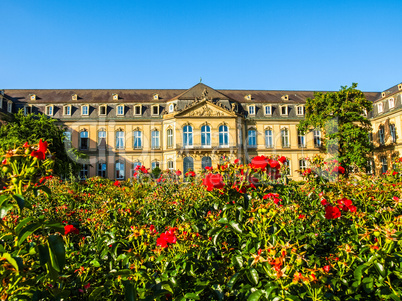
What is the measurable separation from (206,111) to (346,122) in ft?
44.0

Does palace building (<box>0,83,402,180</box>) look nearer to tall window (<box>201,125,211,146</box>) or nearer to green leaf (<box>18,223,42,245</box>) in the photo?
tall window (<box>201,125,211,146</box>)

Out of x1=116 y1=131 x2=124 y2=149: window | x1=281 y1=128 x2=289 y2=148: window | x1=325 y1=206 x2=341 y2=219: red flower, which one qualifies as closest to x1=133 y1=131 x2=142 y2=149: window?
x1=116 y1=131 x2=124 y2=149: window

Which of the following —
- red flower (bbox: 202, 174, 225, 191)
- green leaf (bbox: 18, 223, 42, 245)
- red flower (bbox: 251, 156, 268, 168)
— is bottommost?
green leaf (bbox: 18, 223, 42, 245)

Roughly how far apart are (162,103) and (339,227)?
30.3 meters

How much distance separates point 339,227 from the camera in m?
4.10

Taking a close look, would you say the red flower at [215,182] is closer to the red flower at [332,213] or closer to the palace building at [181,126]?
the red flower at [332,213]

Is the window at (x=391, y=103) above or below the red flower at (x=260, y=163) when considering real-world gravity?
above

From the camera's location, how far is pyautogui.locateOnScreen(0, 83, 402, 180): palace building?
30422 mm

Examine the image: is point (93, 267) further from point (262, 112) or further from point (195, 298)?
point (262, 112)

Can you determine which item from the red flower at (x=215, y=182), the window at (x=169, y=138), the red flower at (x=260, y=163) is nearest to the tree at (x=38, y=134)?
the window at (x=169, y=138)

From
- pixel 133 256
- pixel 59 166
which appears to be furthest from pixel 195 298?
pixel 59 166

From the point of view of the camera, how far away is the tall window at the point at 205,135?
30.5 metres

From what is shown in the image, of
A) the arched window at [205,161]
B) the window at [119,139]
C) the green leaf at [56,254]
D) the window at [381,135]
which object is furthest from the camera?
the window at [119,139]

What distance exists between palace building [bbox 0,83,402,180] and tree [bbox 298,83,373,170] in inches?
222
